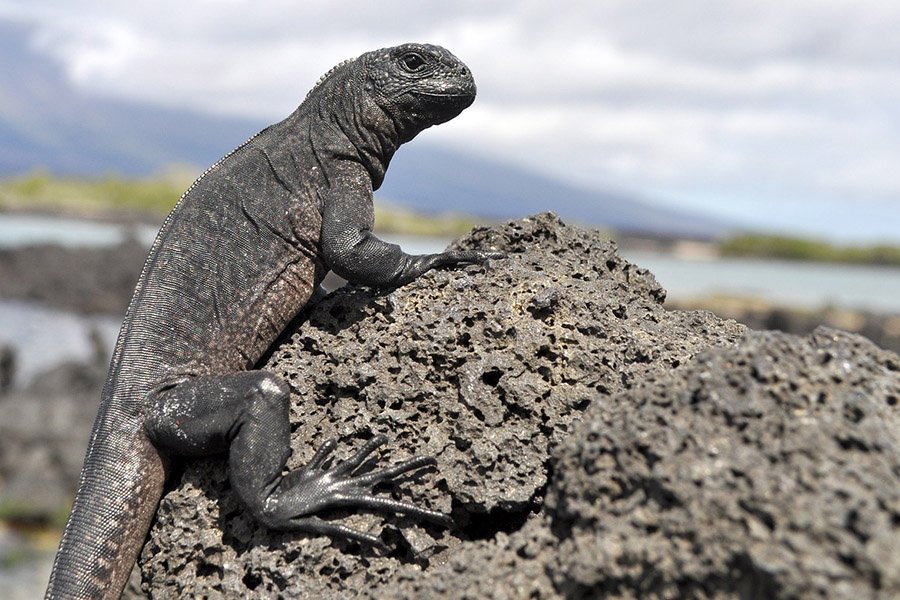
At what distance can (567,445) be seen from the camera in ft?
9.77

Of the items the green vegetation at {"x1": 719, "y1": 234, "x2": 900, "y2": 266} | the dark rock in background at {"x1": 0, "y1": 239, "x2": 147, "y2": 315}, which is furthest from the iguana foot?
the green vegetation at {"x1": 719, "y1": 234, "x2": 900, "y2": 266}

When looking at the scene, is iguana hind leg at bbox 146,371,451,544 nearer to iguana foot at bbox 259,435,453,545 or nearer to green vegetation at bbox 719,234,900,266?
iguana foot at bbox 259,435,453,545

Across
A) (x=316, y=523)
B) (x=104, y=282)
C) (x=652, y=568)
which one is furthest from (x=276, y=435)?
(x=104, y=282)

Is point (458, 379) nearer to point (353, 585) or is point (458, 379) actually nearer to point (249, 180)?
point (353, 585)

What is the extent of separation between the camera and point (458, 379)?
3.74 meters

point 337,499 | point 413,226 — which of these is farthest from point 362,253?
point 413,226

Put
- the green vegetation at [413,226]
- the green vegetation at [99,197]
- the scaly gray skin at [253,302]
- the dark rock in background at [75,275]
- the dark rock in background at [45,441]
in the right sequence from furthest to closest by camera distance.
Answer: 1. the green vegetation at [99,197]
2. the green vegetation at [413,226]
3. the dark rock in background at [75,275]
4. the dark rock in background at [45,441]
5. the scaly gray skin at [253,302]

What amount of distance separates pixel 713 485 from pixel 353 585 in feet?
5.13

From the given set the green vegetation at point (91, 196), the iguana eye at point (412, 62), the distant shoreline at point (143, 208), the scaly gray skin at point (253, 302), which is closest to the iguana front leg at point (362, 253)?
the scaly gray skin at point (253, 302)

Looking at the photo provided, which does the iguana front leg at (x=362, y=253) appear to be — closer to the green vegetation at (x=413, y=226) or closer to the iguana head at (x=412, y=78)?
the iguana head at (x=412, y=78)

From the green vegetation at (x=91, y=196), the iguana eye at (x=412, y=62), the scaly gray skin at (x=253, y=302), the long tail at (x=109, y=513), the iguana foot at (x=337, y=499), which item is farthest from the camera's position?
the green vegetation at (x=91, y=196)

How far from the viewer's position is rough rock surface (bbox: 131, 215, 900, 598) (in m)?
2.46

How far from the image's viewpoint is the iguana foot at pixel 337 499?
11.6 ft

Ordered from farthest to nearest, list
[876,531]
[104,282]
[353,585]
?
[104,282]
[353,585]
[876,531]
